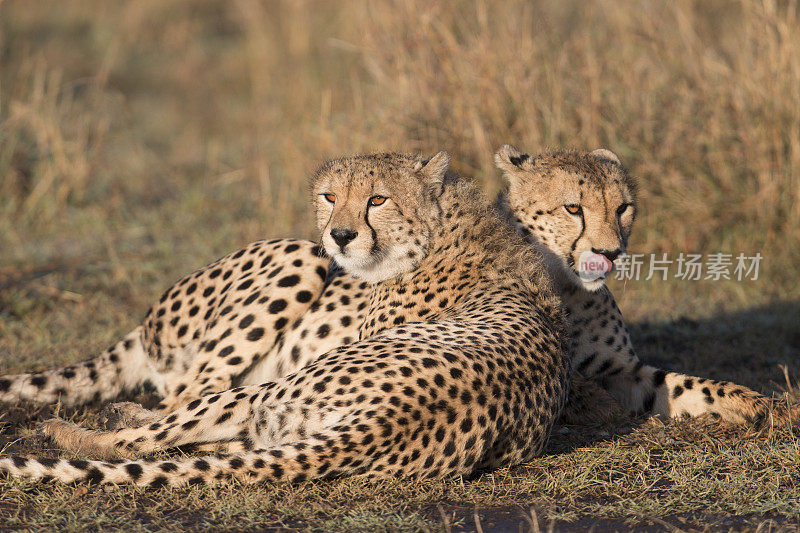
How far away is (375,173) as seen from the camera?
11.6 feet

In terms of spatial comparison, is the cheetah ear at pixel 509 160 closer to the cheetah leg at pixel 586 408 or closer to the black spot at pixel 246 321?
the cheetah leg at pixel 586 408

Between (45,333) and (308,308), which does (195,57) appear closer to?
→ (45,333)

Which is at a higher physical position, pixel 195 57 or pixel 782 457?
pixel 195 57

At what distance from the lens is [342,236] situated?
3375 mm

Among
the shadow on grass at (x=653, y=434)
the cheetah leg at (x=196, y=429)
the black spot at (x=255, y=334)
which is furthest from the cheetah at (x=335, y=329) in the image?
the cheetah leg at (x=196, y=429)

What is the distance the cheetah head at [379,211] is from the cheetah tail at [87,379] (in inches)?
40.2

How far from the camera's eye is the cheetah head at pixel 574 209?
143 inches

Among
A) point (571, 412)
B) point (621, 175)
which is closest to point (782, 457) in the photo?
point (571, 412)

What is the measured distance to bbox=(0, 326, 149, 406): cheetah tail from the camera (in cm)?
366

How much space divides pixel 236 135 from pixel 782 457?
630 cm

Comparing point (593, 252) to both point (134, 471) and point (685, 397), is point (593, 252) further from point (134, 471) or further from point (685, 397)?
point (134, 471)

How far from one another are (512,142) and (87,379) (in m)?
3.01
